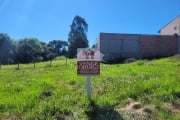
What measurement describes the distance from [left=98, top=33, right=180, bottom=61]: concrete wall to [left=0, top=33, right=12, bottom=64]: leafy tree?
26706mm

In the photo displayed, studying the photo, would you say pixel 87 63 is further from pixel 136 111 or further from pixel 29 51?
pixel 29 51

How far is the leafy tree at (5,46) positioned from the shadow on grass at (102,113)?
56.0 m

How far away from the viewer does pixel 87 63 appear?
928 cm

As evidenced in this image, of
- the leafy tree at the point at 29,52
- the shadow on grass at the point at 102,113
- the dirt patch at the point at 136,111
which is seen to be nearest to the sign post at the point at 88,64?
the shadow on grass at the point at 102,113

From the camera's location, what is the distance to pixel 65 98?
9.38 metres

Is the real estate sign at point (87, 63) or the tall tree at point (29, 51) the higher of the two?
the tall tree at point (29, 51)

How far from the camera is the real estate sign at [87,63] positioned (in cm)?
926

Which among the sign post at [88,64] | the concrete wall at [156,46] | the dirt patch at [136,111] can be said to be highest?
the concrete wall at [156,46]

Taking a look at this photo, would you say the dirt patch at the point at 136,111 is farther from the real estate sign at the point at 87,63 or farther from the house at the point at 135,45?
the house at the point at 135,45

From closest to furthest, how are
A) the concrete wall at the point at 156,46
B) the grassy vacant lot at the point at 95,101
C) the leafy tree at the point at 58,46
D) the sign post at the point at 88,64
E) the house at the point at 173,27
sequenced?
the grassy vacant lot at the point at 95,101, the sign post at the point at 88,64, the concrete wall at the point at 156,46, the house at the point at 173,27, the leafy tree at the point at 58,46

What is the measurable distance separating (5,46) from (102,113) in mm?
63035

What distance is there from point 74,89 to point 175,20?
4111 centimetres

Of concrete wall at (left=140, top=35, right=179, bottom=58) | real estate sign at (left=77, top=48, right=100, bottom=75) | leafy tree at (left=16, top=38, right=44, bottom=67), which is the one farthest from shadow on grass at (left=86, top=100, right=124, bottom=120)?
leafy tree at (left=16, top=38, right=44, bottom=67)

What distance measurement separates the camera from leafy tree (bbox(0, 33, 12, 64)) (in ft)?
209
